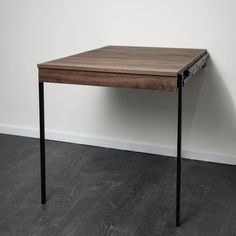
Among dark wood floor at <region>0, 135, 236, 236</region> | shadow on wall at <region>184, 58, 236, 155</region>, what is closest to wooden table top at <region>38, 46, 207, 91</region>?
shadow on wall at <region>184, 58, 236, 155</region>

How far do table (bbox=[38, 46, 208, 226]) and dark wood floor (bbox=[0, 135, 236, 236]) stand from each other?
4.9 inches

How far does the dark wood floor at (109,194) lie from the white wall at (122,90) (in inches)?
6.4

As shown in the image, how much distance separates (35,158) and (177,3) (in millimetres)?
1298

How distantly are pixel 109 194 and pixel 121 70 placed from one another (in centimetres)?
72

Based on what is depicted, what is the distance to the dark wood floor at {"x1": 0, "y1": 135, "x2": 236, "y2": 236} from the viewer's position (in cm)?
181

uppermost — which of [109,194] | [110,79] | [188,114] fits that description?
[110,79]

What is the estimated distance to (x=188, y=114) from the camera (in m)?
2.52

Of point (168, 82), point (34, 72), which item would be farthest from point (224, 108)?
point (34, 72)

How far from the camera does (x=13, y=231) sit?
5.82 ft

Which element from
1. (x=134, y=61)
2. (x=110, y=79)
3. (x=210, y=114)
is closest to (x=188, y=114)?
(x=210, y=114)

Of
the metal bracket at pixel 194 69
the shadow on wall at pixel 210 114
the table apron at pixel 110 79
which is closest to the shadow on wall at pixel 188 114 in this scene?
the shadow on wall at pixel 210 114

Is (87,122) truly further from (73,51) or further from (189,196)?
(189,196)

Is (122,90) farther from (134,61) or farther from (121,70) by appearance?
(121,70)

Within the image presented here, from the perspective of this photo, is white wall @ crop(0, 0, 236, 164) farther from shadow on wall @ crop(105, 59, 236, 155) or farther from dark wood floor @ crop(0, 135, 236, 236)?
dark wood floor @ crop(0, 135, 236, 236)
